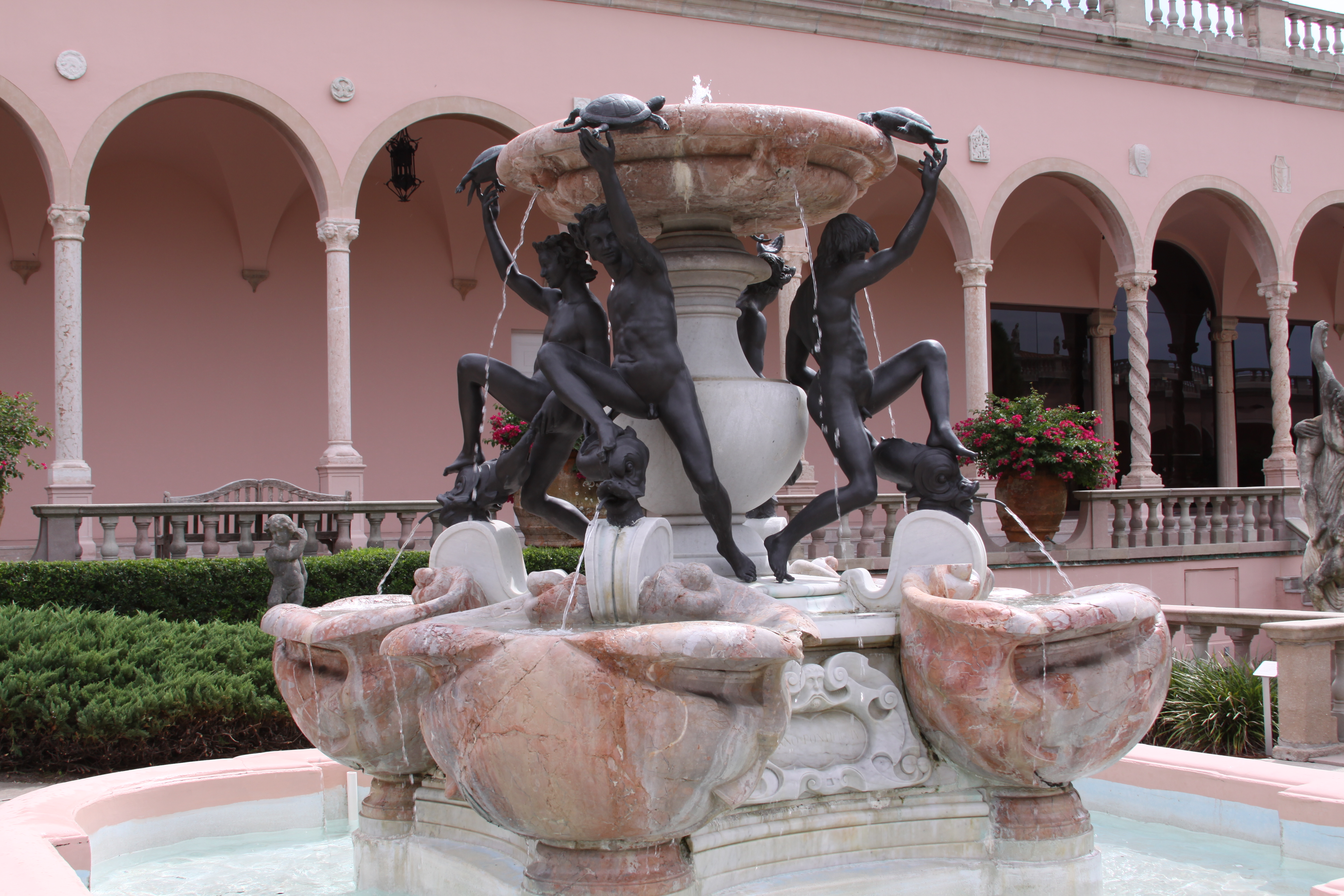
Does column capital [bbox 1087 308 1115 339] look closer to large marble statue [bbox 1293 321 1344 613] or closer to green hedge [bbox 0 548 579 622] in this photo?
large marble statue [bbox 1293 321 1344 613]

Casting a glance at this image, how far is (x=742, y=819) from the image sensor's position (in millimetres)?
3195

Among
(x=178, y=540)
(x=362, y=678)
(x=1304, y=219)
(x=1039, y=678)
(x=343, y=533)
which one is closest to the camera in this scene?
(x=1039, y=678)

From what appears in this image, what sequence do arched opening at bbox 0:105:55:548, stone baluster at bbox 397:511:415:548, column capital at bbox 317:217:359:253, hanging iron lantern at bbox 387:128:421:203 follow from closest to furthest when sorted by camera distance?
stone baluster at bbox 397:511:415:548 < column capital at bbox 317:217:359:253 < arched opening at bbox 0:105:55:548 < hanging iron lantern at bbox 387:128:421:203

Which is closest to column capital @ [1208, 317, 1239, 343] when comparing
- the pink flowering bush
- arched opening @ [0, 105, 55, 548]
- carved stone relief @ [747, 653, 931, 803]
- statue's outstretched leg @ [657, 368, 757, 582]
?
arched opening @ [0, 105, 55, 548]

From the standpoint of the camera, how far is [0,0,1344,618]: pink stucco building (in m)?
12.3

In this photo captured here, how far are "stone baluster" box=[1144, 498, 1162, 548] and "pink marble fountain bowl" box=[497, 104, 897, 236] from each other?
33.2 ft


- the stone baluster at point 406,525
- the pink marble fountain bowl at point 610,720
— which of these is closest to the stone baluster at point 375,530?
the stone baluster at point 406,525

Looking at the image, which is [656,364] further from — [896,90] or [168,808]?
[896,90]

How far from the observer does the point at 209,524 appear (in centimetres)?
1043

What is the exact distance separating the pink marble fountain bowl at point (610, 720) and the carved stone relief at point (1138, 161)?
15276mm

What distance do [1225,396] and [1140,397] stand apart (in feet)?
18.2

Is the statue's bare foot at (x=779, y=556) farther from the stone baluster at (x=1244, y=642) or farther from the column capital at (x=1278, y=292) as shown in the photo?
the column capital at (x=1278, y=292)

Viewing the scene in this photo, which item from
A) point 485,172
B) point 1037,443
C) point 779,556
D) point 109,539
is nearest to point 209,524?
point 109,539

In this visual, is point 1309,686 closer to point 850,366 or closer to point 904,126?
point 850,366
